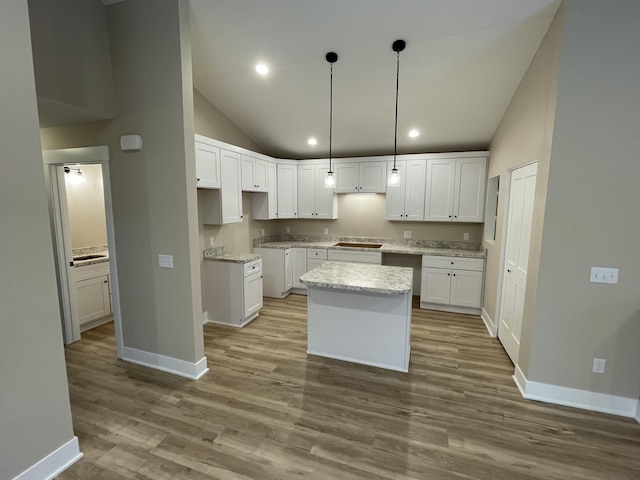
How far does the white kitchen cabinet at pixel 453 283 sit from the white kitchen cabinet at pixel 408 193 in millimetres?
812

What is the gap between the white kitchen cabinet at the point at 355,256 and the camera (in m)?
4.82

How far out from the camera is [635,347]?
221 cm

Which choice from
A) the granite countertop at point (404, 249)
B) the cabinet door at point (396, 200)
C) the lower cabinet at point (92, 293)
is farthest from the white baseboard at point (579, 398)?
the lower cabinet at point (92, 293)

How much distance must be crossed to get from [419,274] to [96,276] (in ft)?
16.0

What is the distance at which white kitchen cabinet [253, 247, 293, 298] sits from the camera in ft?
16.3

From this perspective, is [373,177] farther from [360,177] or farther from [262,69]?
[262,69]

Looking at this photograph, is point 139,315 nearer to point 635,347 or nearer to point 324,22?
point 324,22

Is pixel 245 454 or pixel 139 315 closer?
pixel 245 454

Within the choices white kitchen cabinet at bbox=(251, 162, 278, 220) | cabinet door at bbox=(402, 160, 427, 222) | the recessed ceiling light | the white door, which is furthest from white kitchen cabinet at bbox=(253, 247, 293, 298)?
the white door

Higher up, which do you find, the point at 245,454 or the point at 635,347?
the point at 635,347

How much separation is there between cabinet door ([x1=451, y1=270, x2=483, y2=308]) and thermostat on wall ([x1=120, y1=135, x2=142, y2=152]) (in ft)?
14.0

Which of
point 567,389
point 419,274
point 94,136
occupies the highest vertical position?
point 94,136

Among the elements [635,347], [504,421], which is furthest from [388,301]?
[635,347]

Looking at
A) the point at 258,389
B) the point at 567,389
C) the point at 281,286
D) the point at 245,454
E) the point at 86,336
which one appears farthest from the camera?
the point at 281,286
